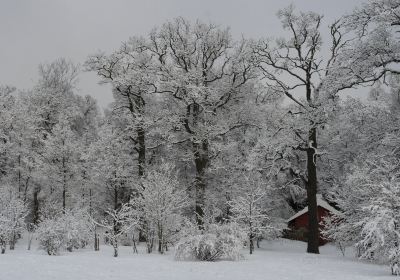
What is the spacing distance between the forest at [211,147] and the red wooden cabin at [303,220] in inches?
61.4

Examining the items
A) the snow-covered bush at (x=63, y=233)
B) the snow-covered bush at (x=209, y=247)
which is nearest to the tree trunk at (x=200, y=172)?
the snow-covered bush at (x=63, y=233)

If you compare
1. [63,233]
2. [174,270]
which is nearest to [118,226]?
[63,233]

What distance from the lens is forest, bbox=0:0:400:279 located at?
20.4m

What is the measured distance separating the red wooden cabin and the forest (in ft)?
5.12

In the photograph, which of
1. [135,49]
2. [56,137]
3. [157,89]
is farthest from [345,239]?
[56,137]

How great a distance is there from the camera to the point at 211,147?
1144 inches

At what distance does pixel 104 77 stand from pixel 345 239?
19708mm

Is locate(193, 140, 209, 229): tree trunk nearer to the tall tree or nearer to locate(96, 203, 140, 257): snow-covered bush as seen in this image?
the tall tree

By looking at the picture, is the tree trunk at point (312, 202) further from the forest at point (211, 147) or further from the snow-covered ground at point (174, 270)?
the snow-covered ground at point (174, 270)

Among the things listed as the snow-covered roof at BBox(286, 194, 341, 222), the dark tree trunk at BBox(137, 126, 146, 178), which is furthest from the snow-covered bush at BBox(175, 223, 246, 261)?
the snow-covered roof at BBox(286, 194, 341, 222)

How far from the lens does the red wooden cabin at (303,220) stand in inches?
1569

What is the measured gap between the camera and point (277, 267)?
1714cm

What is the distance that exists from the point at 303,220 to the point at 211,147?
16.6 meters

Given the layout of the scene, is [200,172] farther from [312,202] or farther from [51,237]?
[51,237]
